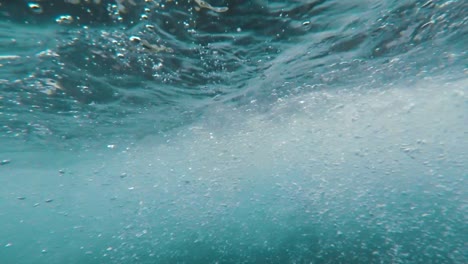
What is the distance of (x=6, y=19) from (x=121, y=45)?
278cm

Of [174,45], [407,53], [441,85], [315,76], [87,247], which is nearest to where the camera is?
[174,45]

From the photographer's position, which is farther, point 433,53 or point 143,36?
point 433,53

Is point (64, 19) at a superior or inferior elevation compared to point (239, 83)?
superior

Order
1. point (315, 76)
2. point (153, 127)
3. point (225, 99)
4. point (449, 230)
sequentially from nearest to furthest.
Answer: point (449, 230), point (315, 76), point (225, 99), point (153, 127)

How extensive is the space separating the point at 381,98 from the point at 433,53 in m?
12.5

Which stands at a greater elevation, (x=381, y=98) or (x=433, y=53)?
(x=433, y=53)

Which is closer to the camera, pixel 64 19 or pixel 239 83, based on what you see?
pixel 64 19

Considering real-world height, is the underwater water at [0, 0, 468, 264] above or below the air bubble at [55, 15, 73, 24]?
below

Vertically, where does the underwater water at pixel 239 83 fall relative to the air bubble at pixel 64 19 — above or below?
below

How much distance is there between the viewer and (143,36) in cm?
766

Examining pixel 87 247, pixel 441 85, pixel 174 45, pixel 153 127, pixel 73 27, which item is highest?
pixel 73 27

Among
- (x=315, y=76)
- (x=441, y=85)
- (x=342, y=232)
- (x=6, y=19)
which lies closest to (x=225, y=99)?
(x=315, y=76)

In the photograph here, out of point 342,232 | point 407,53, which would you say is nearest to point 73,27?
point 342,232

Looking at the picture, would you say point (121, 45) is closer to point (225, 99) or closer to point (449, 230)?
point (225, 99)
